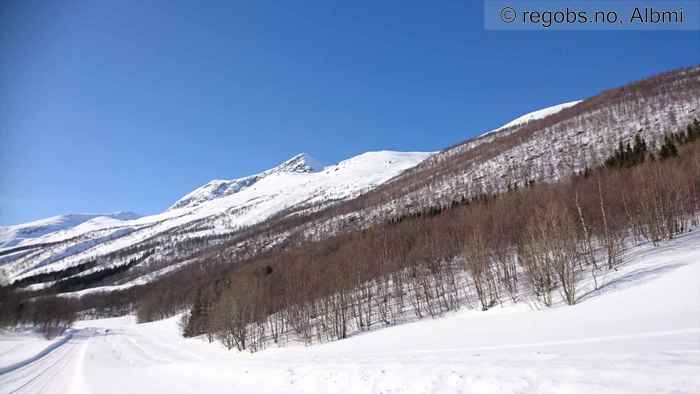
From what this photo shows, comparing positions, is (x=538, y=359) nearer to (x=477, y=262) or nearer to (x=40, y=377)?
(x=477, y=262)

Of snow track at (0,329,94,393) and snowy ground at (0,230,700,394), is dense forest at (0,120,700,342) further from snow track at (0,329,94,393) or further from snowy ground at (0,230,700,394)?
snow track at (0,329,94,393)

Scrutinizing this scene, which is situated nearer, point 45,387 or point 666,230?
point 45,387

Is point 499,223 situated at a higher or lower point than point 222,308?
higher

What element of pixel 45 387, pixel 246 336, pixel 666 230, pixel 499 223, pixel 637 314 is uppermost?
pixel 499 223

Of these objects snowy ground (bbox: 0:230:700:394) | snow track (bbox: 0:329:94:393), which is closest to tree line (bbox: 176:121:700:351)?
snowy ground (bbox: 0:230:700:394)

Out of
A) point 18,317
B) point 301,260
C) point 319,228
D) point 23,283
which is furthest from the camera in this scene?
point 23,283

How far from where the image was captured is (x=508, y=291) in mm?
26672

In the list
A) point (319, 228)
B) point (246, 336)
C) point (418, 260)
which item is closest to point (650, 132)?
point (418, 260)

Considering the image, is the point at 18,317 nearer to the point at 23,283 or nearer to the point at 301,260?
the point at 301,260

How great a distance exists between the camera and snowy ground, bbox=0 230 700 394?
23.8ft

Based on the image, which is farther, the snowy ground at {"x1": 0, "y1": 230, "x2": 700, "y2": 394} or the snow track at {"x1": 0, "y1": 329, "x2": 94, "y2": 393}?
the snow track at {"x1": 0, "y1": 329, "x2": 94, "y2": 393}

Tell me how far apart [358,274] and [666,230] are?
27436mm

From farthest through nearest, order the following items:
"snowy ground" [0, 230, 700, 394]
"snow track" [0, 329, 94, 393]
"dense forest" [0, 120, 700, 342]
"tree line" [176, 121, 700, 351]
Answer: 1. "dense forest" [0, 120, 700, 342]
2. "tree line" [176, 121, 700, 351]
3. "snow track" [0, 329, 94, 393]
4. "snowy ground" [0, 230, 700, 394]

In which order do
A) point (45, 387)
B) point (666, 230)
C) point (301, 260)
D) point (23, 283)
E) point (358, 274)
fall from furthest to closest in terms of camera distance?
point (23, 283) < point (301, 260) < point (358, 274) < point (666, 230) < point (45, 387)
